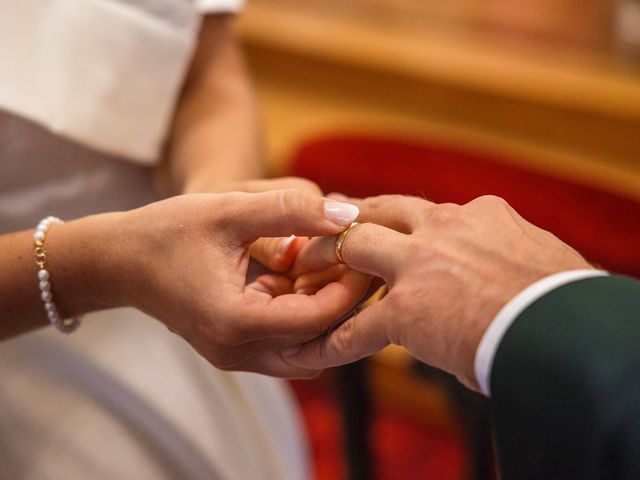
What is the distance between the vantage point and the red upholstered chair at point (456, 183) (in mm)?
1217

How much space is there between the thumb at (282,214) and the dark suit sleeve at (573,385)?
0.17 m

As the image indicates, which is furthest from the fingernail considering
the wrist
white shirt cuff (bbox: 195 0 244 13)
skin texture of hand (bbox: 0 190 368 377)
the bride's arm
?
white shirt cuff (bbox: 195 0 244 13)

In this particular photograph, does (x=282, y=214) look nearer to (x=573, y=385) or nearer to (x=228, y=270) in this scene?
(x=228, y=270)

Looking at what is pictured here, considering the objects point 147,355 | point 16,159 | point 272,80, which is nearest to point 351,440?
point 147,355

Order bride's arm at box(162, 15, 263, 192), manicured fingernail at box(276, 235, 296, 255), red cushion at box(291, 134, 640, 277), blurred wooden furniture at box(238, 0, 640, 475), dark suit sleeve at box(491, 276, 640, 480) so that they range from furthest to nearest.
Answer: blurred wooden furniture at box(238, 0, 640, 475), red cushion at box(291, 134, 640, 277), bride's arm at box(162, 15, 263, 192), manicured fingernail at box(276, 235, 296, 255), dark suit sleeve at box(491, 276, 640, 480)

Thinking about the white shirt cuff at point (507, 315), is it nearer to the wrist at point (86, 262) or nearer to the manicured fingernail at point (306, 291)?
the manicured fingernail at point (306, 291)

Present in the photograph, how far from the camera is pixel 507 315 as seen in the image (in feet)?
1.55

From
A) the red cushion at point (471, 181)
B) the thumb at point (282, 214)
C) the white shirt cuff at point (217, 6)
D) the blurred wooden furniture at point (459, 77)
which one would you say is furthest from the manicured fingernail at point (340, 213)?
the blurred wooden furniture at point (459, 77)

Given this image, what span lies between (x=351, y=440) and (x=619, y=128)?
1.07m

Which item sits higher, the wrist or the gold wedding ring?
the gold wedding ring

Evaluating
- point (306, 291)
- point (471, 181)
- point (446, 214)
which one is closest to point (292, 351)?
point (306, 291)

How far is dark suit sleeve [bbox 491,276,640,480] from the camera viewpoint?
0.45 meters

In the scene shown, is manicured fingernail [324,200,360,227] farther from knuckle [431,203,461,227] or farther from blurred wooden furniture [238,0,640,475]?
blurred wooden furniture [238,0,640,475]

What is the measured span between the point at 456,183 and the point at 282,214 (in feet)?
1.76
